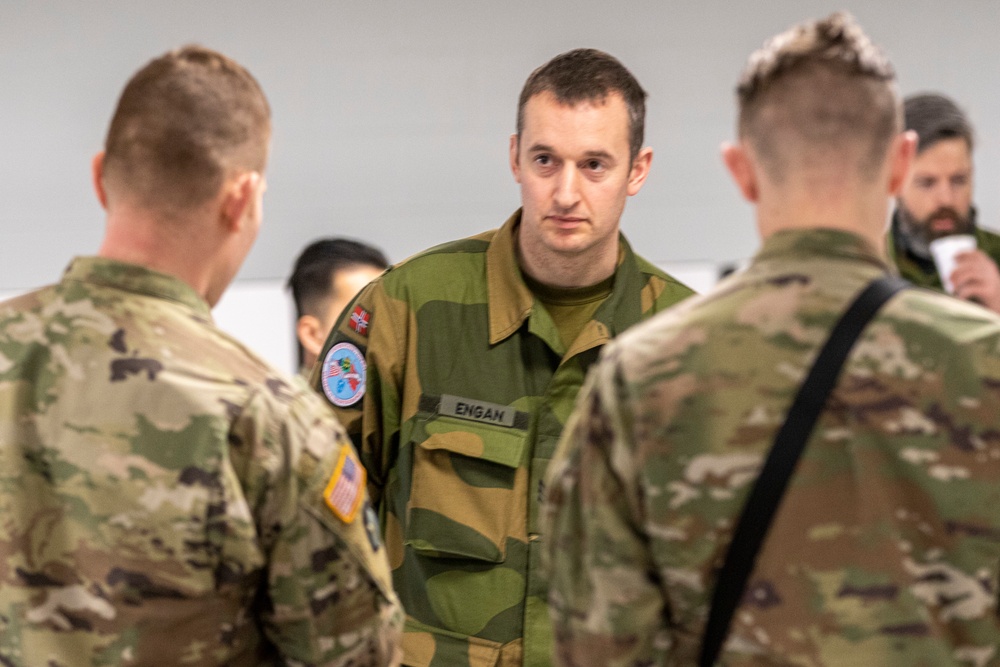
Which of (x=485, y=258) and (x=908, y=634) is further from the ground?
(x=485, y=258)

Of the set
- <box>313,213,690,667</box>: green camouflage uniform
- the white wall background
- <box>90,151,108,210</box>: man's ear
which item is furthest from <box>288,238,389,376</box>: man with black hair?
<box>90,151,108,210</box>: man's ear

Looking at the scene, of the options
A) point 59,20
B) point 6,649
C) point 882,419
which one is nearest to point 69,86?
point 59,20

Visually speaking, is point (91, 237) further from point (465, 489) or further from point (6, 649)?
point (6, 649)

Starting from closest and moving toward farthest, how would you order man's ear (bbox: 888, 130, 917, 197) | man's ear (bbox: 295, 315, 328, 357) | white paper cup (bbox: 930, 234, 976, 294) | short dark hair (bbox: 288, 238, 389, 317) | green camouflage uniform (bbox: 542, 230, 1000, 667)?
green camouflage uniform (bbox: 542, 230, 1000, 667), man's ear (bbox: 888, 130, 917, 197), white paper cup (bbox: 930, 234, 976, 294), man's ear (bbox: 295, 315, 328, 357), short dark hair (bbox: 288, 238, 389, 317)

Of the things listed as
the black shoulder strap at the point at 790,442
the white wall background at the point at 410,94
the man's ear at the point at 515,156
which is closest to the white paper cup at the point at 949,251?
the man's ear at the point at 515,156

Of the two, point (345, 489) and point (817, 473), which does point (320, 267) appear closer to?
point (345, 489)

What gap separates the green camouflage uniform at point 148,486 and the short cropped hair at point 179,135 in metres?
0.09

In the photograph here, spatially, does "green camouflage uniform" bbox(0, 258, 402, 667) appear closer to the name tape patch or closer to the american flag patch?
the american flag patch

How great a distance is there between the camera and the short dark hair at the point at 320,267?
304 cm

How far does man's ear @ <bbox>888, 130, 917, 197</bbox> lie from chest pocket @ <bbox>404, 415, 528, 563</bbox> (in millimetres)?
830

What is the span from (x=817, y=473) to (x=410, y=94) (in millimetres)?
2943

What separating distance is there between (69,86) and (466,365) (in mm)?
2450

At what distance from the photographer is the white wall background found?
12.5 ft

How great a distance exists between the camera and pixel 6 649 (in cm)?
129
